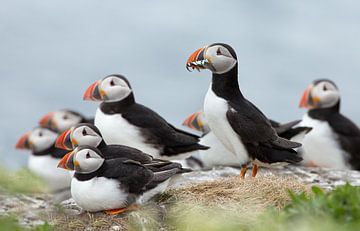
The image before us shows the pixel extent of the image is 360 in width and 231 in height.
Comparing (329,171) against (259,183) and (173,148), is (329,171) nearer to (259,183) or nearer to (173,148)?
(173,148)

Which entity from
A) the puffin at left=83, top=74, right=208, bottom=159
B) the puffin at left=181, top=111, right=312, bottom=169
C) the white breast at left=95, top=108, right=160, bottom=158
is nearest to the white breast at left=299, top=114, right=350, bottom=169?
the puffin at left=181, top=111, right=312, bottom=169

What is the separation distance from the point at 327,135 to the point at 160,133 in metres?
3.64

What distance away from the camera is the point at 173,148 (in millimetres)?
10383

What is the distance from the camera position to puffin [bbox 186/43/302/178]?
870 centimetres

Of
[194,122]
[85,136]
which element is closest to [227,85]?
[85,136]

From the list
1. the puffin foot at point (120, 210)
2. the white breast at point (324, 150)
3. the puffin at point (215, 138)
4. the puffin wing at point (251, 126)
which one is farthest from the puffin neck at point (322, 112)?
the puffin foot at point (120, 210)

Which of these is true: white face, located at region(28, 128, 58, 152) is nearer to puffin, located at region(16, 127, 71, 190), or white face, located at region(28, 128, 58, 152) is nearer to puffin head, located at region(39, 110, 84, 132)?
puffin, located at region(16, 127, 71, 190)

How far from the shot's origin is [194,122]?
43.4 ft

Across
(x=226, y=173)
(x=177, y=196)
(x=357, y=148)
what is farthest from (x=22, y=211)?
(x=357, y=148)

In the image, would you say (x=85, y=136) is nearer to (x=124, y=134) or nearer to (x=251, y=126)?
(x=124, y=134)

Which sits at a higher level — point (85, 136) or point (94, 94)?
point (94, 94)

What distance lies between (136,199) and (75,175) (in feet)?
2.15

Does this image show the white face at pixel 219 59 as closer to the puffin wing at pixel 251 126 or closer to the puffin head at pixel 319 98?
the puffin wing at pixel 251 126

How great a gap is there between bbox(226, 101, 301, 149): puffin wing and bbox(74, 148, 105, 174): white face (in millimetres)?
1572
